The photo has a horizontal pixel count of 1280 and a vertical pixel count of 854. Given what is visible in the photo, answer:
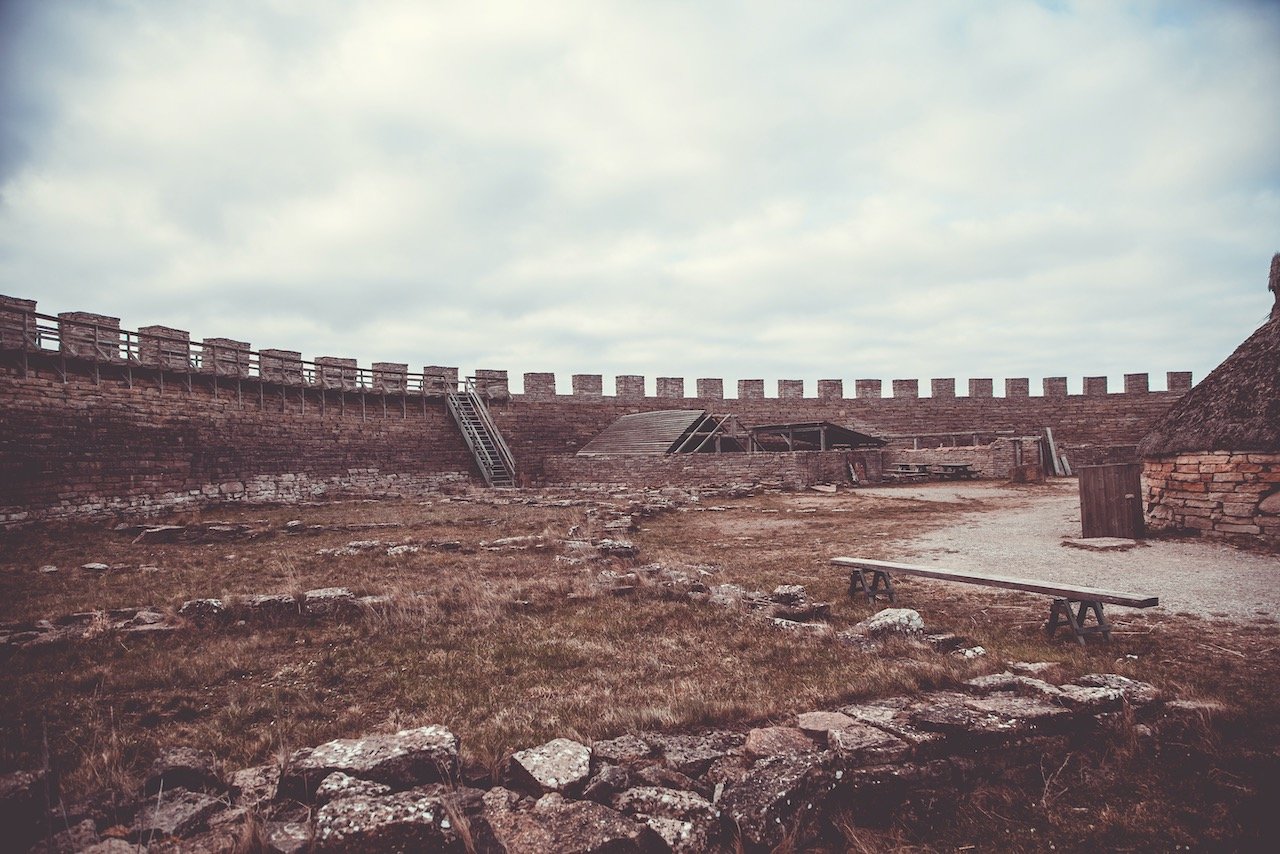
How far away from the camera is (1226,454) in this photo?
8.81m

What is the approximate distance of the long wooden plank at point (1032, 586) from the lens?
191 inches

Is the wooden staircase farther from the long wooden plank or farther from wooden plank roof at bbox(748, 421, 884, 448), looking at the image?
the long wooden plank

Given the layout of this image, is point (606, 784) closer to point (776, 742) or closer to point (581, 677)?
point (776, 742)

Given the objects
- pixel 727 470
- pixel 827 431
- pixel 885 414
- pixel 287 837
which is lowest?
→ pixel 287 837

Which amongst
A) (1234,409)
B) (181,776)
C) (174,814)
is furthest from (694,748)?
(1234,409)

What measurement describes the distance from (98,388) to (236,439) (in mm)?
4033

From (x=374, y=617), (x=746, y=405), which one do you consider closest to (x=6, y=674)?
(x=374, y=617)

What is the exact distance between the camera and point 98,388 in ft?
52.8

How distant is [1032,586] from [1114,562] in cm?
376

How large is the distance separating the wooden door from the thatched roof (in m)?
0.85

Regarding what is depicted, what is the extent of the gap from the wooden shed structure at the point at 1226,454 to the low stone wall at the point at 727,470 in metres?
11.3

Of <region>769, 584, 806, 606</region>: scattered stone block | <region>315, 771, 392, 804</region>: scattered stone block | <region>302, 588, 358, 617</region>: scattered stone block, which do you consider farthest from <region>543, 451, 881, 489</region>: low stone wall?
<region>315, 771, 392, 804</region>: scattered stone block

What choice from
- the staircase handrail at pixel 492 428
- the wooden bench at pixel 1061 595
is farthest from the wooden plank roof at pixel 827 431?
the wooden bench at pixel 1061 595

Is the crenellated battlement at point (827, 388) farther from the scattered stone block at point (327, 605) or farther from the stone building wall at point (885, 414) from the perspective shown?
the scattered stone block at point (327, 605)
